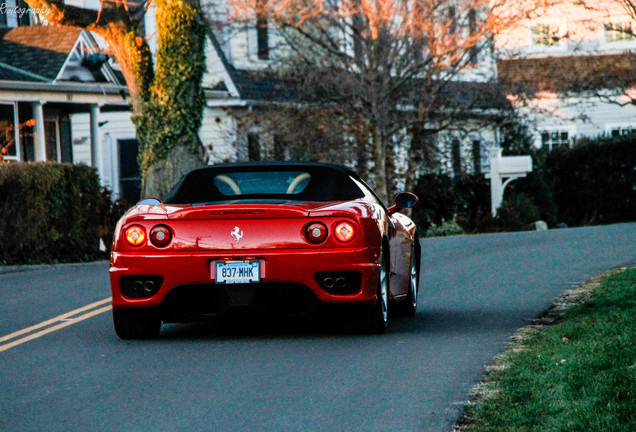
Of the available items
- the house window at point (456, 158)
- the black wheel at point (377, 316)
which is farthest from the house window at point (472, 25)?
the black wheel at point (377, 316)

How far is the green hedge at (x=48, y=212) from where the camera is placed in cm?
1842

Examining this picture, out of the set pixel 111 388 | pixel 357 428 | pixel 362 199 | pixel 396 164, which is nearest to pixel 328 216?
pixel 362 199

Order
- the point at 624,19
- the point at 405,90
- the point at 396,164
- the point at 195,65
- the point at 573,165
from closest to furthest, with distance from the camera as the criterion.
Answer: the point at 195,65
the point at 405,90
the point at 396,164
the point at 573,165
the point at 624,19

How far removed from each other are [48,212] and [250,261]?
1076cm

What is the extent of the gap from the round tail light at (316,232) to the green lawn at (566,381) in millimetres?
Answer: 1545

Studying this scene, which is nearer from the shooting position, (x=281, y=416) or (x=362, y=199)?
(x=281, y=416)

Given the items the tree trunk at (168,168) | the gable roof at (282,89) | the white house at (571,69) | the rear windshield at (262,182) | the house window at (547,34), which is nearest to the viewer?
the rear windshield at (262,182)

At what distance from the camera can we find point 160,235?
29.6 ft

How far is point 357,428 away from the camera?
6059mm

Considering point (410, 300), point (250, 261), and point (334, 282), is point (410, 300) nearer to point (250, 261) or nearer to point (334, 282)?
point (334, 282)

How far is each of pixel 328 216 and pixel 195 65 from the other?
46.4 feet

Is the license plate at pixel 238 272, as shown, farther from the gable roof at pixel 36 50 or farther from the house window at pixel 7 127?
the house window at pixel 7 127

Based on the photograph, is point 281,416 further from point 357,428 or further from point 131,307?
point 131,307

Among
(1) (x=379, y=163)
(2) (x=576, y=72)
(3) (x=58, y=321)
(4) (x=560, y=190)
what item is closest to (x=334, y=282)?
(3) (x=58, y=321)
